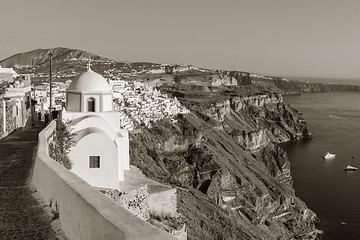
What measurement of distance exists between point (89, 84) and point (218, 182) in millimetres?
27689

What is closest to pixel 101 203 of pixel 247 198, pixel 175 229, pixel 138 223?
pixel 138 223

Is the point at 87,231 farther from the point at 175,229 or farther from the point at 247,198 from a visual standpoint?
the point at 247,198

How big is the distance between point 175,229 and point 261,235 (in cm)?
1899

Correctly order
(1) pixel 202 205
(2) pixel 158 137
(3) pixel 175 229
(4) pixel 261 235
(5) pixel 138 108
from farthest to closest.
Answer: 1. (5) pixel 138 108
2. (2) pixel 158 137
3. (4) pixel 261 235
4. (1) pixel 202 205
5. (3) pixel 175 229

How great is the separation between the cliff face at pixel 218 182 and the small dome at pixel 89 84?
11430 millimetres

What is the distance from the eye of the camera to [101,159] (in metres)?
18.5

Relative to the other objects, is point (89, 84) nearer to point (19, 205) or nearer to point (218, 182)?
point (19, 205)

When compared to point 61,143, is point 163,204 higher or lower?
lower

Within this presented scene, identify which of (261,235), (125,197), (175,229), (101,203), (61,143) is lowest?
(261,235)

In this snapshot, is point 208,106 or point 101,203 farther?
point 208,106

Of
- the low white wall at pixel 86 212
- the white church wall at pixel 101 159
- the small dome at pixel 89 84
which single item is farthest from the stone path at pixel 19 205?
the small dome at pixel 89 84

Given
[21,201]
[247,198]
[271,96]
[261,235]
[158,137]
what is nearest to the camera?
[21,201]

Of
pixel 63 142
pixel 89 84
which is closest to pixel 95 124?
pixel 63 142

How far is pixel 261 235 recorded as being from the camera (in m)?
37.0
